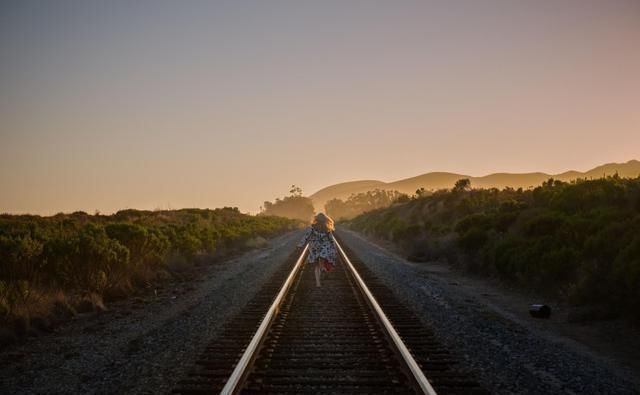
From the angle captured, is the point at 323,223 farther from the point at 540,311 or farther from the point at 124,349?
the point at 124,349

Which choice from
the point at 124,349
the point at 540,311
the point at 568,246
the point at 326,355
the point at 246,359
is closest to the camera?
the point at 246,359

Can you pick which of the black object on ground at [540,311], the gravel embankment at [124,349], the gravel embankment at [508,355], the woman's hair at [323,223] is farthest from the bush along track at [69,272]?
the black object on ground at [540,311]

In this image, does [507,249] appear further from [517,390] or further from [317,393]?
[317,393]

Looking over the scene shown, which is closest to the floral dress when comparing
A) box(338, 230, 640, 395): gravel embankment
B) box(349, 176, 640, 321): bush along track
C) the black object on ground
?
box(338, 230, 640, 395): gravel embankment

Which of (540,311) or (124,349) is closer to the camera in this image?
(124,349)

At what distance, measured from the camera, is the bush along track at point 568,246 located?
9.41m

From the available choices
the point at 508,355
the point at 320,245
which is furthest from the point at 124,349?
the point at 320,245

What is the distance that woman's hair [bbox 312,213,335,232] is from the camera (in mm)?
12633

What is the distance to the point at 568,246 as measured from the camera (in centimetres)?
1268

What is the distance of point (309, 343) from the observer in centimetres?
718

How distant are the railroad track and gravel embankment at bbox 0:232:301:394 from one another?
49 cm

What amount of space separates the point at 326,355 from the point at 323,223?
6328mm

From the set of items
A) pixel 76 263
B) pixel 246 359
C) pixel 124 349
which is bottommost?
pixel 124 349

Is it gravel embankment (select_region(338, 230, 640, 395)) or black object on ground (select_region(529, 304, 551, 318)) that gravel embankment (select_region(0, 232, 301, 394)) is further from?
black object on ground (select_region(529, 304, 551, 318))
